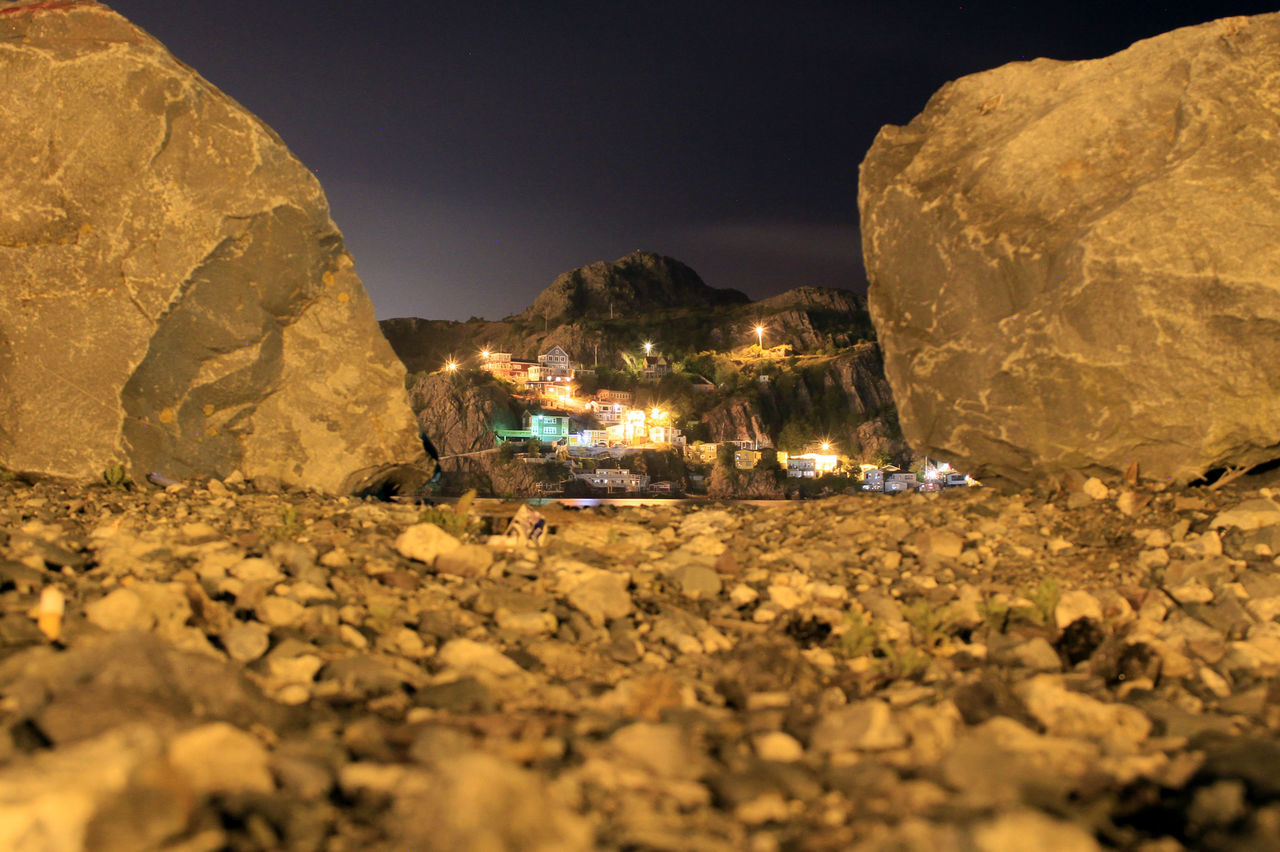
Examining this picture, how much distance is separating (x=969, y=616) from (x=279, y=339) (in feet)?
23.1

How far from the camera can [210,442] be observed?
28.1 ft

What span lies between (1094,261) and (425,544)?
5511mm

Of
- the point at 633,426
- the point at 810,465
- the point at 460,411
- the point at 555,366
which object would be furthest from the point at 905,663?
the point at 555,366

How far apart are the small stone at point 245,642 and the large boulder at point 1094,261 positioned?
627cm

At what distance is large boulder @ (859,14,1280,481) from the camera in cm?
655

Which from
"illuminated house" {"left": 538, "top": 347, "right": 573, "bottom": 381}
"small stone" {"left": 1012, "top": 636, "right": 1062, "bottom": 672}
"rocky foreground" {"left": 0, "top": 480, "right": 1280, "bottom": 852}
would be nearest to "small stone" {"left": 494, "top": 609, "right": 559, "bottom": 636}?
"rocky foreground" {"left": 0, "top": 480, "right": 1280, "bottom": 852}

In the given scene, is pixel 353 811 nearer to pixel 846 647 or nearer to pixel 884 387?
pixel 846 647

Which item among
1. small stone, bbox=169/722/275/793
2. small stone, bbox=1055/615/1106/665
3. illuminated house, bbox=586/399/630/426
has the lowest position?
small stone, bbox=1055/615/1106/665

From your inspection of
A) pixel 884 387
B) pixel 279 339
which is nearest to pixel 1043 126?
pixel 279 339

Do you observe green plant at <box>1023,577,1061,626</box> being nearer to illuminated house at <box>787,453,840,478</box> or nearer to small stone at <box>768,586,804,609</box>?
small stone at <box>768,586,804,609</box>

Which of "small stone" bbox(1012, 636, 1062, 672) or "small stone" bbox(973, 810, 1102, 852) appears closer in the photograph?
"small stone" bbox(973, 810, 1102, 852)

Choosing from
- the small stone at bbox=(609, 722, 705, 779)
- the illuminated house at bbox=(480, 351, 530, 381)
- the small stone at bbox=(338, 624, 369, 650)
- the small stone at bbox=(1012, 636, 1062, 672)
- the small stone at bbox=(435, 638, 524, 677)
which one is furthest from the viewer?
the illuminated house at bbox=(480, 351, 530, 381)

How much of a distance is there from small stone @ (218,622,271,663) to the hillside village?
40.1 meters

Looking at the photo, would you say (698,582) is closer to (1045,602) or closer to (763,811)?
(1045,602)
